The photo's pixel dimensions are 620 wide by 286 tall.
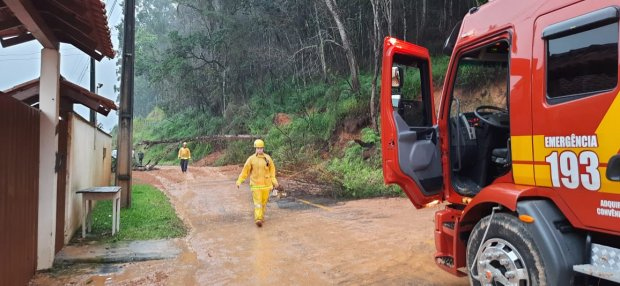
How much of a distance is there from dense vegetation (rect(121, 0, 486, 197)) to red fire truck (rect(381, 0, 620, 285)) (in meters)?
7.65

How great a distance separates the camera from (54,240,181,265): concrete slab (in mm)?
5914

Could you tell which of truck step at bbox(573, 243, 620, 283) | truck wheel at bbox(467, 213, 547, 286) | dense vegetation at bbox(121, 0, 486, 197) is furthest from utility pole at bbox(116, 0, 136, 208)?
truck step at bbox(573, 243, 620, 283)

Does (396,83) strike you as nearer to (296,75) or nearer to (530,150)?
(530,150)

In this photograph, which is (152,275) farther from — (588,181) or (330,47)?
(330,47)

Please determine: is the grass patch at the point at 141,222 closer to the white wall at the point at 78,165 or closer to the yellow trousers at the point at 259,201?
the white wall at the point at 78,165

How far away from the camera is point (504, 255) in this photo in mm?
3236

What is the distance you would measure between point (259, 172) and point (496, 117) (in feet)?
17.6

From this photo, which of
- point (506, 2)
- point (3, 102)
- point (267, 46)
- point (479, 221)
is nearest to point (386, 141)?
point (479, 221)

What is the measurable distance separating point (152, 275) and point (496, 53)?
474 centimetres

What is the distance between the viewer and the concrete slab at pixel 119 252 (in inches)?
233

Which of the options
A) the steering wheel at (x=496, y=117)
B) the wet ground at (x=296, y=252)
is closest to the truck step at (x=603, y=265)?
the steering wheel at (x=496, y=117)

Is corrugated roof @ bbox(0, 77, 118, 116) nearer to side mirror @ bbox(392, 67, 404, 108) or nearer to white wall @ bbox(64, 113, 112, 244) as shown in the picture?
white wall @ bbox(64, 113, 112, 244)

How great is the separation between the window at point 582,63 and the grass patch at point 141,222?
20.9ft

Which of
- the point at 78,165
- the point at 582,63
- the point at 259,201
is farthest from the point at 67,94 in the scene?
the point at 582,63
